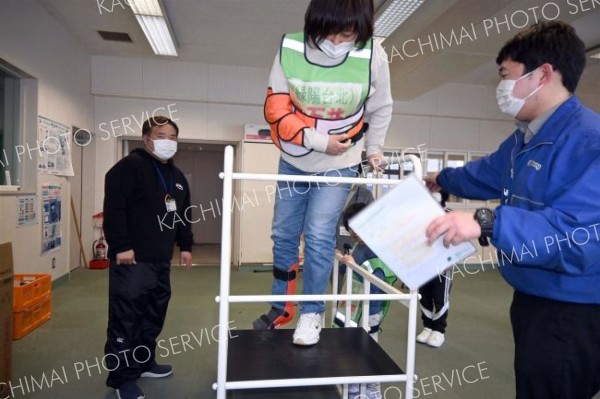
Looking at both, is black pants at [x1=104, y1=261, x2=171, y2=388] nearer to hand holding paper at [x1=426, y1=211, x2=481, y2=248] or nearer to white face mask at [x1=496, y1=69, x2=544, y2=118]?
hand holding paper at [x1=426, y1=211, x2=481, y2=248]

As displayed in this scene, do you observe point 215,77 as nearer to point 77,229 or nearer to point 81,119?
point 81,119

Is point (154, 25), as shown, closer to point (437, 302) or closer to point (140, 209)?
point (140, 209)

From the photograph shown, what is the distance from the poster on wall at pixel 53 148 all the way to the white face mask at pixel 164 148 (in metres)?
2.32

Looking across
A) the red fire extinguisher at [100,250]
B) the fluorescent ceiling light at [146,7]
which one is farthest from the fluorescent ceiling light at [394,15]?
the red fire extinguisher at [100,250]

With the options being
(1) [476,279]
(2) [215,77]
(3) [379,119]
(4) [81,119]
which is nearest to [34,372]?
(3) [379,119]

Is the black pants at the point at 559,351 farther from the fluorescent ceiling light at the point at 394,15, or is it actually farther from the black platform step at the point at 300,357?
the fluorescent ceiling light at the point at 394,15

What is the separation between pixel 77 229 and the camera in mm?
5000

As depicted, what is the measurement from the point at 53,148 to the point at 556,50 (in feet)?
15.0

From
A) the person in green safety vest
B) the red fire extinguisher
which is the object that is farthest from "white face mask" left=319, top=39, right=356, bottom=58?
the red fire extinguisher

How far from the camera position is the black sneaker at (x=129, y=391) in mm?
2115

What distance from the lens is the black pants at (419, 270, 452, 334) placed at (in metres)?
3.09

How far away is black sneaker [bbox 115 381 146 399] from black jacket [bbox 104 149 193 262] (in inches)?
27.8

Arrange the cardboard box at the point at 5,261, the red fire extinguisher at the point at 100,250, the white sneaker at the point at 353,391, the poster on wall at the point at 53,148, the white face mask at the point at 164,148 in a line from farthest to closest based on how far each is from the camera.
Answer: the red fire extinguisher at the point at 100,250
the poster on wall at the point at 53,148
the white face mask at the point at 164,148
the white sneaker at the point at 353,391
the cardboard box at the point at 5,261

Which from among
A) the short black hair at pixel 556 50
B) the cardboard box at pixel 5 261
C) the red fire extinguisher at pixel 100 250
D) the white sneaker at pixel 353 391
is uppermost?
the short black hair at pixel 556 50
